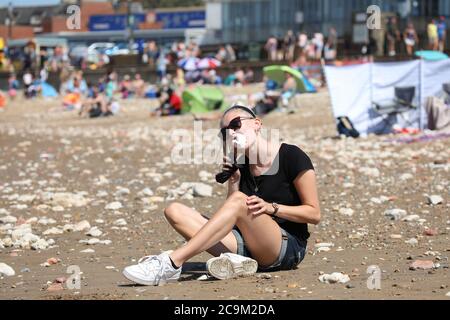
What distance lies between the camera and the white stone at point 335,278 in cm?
703

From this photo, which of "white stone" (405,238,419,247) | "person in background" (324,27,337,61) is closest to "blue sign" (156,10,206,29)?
"person in background" (324,27,337,61)

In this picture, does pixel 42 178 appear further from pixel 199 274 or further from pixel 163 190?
pixel 199 274

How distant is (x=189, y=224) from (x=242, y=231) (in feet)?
1.36

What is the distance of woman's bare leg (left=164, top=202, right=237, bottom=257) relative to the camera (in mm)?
7547

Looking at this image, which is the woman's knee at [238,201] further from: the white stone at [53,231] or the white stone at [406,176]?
the white stone at [406,176]

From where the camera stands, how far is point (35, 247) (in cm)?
952

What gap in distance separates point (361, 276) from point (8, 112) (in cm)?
3393

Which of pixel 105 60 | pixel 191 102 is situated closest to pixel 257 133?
pixel 191 102

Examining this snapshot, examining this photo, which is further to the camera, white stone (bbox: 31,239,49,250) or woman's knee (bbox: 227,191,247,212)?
white stone (bbox: 31,239,49,250)

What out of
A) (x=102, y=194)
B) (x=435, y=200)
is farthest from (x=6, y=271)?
(x=102, y=194)

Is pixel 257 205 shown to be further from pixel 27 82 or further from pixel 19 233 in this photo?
pixel 27 82

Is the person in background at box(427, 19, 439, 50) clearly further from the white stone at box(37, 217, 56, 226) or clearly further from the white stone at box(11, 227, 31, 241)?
the white stone at box(11, 227, 31, 241)

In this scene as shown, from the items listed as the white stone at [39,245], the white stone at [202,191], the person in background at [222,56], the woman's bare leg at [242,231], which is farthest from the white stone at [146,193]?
the person in background at [222,56]

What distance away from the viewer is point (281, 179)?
24.5ft
